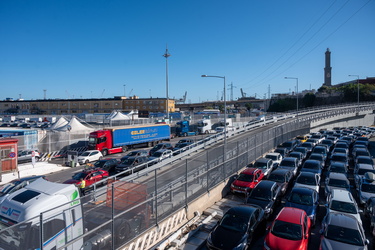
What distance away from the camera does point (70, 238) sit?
21.6ft

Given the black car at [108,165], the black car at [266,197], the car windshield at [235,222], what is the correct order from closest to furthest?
1. the car windshield at [235,222]
2. the black car at [266,197]
3. the black car at [108,165]

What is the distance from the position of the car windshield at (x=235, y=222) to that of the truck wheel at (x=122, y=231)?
358 centimetres

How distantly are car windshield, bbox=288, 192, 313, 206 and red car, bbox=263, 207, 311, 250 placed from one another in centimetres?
232

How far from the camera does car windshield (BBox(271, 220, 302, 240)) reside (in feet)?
28.2

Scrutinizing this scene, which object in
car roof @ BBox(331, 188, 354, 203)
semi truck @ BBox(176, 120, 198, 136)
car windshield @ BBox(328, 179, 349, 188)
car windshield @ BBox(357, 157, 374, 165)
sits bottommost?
car windshield @ BBox(328, 179, 349, 188)

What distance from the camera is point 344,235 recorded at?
859cm

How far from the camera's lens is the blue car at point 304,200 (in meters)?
11.3

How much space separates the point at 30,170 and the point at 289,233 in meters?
22.7

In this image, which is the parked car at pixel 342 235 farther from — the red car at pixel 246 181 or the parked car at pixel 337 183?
the red car at pixel 246 181

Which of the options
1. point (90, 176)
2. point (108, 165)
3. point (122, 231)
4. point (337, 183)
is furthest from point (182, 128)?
point (122, 231)

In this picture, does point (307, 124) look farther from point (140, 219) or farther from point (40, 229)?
point (40, 229)

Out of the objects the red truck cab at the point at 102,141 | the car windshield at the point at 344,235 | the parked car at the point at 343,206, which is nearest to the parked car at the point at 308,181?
the parked car at the point at 343,206

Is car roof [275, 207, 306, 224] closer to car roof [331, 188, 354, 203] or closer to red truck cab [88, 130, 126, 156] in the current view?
car roof [331, 188, 354, 203]

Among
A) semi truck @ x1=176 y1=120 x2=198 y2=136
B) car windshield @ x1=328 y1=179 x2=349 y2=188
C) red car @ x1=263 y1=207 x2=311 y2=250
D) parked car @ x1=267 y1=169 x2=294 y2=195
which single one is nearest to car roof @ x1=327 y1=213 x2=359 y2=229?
red car @ x1=263 y1=207 x2=311 y2=250
